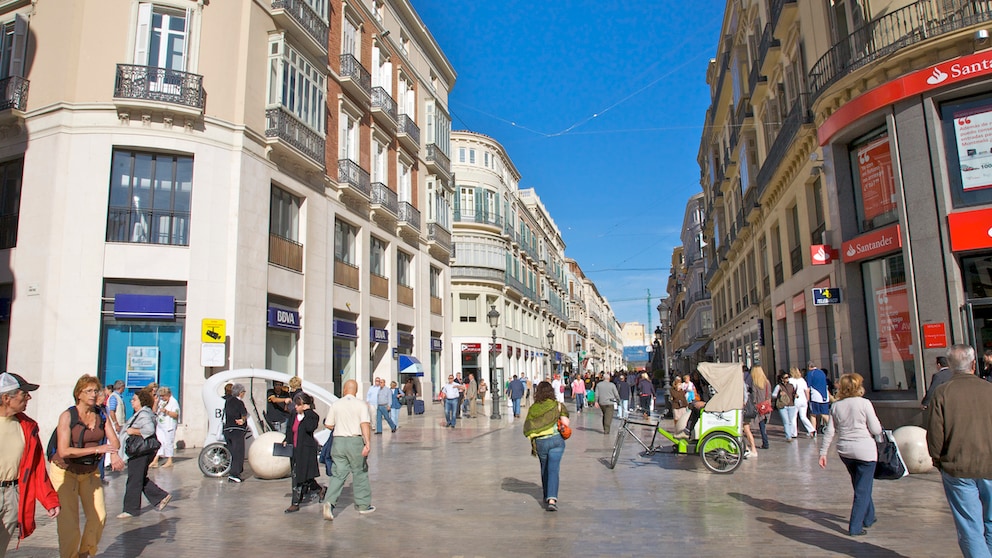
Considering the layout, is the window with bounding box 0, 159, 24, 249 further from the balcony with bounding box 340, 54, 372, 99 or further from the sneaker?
the sneaker

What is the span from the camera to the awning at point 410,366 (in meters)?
27.7

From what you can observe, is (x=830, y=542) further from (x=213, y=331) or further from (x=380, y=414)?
(x=380, y=414)

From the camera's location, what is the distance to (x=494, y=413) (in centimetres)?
2680

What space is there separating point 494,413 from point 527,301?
98.4 feet

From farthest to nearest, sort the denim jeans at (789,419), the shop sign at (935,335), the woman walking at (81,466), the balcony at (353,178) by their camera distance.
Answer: the balcony at (353,178) → the denim jeans at (789,419) → the shop sign at (935,335) → the woman walking at (81,466)

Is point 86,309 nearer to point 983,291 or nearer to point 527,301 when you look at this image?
point 983,291

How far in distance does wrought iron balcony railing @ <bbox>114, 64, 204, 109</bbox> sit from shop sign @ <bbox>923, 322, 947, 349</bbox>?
17.3m

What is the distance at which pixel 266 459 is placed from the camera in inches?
435

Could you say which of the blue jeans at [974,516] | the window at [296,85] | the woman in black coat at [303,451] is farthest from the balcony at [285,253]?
the blue jeans at [974,516]

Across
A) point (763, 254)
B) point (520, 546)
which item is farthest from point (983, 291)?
point (763, 254)

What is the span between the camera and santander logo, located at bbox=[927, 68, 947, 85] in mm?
13641

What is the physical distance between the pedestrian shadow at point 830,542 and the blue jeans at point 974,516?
1.06 metres

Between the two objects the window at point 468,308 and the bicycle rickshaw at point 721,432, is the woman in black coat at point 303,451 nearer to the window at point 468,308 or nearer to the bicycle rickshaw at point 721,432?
the bicycle rickshaw at point 721,432

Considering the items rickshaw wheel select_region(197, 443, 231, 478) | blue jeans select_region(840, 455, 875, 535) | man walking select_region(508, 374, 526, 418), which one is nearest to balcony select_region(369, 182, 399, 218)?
man walking select_region(508, 374, 526, 418)
